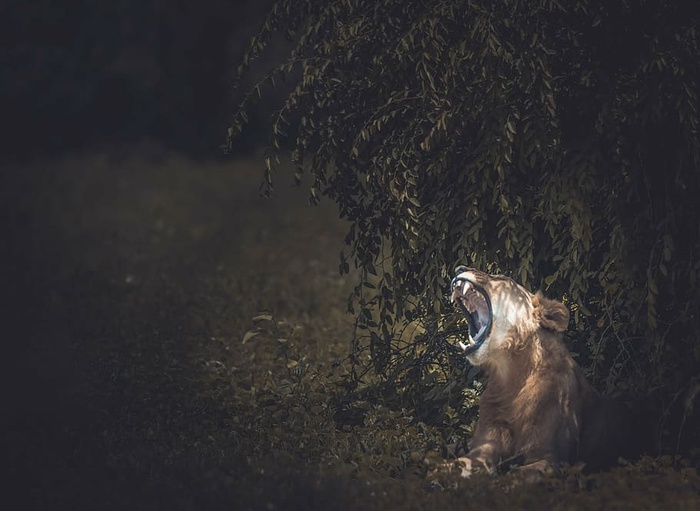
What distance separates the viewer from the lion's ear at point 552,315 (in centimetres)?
727

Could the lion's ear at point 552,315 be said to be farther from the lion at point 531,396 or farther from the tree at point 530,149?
the tree at point 530,149

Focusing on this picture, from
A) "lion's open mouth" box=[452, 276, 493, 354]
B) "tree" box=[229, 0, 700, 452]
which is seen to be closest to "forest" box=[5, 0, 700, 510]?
"tree" box=[229, 0, 700, 452]

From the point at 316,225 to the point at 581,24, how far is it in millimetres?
12591

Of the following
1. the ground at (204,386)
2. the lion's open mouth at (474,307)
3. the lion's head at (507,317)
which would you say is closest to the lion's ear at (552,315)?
the lion's head at (507,317)

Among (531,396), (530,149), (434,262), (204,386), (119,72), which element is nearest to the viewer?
(531,396)

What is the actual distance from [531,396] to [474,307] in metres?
0.72

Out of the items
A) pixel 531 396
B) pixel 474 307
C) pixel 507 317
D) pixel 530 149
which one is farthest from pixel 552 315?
pixel 530 149

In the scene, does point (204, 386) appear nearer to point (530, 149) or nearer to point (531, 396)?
point (531, 396)

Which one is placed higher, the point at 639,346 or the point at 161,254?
the point at 161,254

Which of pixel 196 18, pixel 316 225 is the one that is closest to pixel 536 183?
pixel 316 225

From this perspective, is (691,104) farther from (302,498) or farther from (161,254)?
(161,254)

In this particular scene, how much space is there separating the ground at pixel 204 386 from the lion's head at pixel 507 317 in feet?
2.44

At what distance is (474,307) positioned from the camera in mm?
7723

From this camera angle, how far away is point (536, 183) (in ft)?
26.7
